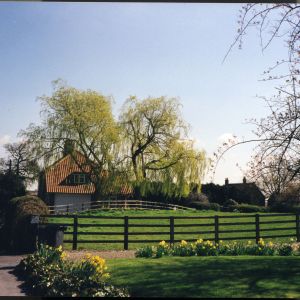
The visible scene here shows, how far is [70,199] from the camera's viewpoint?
3638 centimetres

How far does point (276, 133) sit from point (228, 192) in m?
31.8

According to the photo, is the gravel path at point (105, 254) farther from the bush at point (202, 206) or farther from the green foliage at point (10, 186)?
the bush at point (202, 206)

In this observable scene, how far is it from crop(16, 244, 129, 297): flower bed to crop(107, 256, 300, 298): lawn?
1.27 feet

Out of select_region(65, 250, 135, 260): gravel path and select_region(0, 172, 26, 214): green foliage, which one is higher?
select_region(0, 172, 26, 214): green foliage

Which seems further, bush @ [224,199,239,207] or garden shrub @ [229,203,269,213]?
bush @ [224,199,239,207]

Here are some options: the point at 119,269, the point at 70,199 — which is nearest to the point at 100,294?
the point at 119,269

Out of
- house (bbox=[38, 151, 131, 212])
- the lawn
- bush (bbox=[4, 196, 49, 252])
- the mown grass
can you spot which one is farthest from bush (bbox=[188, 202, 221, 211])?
the lawn

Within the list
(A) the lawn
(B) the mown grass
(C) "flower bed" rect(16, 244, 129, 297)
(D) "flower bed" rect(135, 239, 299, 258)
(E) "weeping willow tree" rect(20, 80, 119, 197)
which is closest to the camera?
(A) the lawn

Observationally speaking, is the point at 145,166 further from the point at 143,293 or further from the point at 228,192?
the point at 143,293

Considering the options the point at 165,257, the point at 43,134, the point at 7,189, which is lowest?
the point at 165,257

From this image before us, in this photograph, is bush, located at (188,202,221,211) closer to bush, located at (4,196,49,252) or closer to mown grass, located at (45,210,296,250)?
mown grass, located at (45,210,296,250)

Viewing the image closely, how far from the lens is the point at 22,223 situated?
14.7 meters

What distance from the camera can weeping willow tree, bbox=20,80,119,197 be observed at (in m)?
29.4

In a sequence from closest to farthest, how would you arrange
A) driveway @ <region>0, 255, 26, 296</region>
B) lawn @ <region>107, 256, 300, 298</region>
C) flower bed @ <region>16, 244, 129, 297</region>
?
lawn @ <region>107, 256, 300, 298</region>, flower bed @ <region>16, 244, 129, 297</region>, driveway @ <region>0, 255, 26, 296</region>
